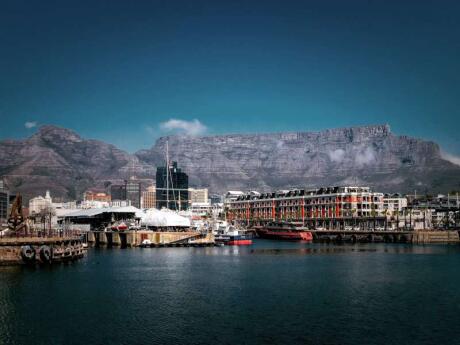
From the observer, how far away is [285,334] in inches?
1889

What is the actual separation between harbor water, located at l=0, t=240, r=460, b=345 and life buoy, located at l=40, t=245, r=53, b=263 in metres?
4.51

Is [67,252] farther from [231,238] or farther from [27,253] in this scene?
[231,238]

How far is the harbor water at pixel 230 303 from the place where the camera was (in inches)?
1884

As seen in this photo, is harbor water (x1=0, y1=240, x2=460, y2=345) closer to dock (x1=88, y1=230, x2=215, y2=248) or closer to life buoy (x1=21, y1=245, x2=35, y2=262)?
life buoy (x1=21, y1=245, x2=35, y2=262)

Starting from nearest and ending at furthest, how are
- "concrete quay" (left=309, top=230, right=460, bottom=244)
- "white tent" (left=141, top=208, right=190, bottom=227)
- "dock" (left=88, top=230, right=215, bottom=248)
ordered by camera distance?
"dock" (left=88, top=230, right=215, bottom=248) < "white tent" (left=141, top=208, right=190, bottom=227) < "concrete quay" (left=309, top=230, right=460, bottom=244)

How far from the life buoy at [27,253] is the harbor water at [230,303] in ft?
11.5

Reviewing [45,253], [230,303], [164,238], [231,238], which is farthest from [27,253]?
[231,238]

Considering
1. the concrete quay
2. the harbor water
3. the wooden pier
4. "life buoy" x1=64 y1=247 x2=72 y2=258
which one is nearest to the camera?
the harbor water

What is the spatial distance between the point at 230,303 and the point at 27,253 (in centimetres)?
4223

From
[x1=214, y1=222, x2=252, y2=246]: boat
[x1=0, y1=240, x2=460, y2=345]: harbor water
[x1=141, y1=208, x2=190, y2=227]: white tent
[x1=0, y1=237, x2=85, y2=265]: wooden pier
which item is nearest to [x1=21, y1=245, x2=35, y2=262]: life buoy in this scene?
[x1=0, y1=237, x2=85, y2=265]: wooden pier

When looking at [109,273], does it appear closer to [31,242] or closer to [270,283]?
[31,242]

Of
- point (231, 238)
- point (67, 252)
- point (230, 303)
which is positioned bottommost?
point (230, 303)

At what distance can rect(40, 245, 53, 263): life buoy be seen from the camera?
92.9 meters

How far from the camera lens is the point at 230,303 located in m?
61.2
